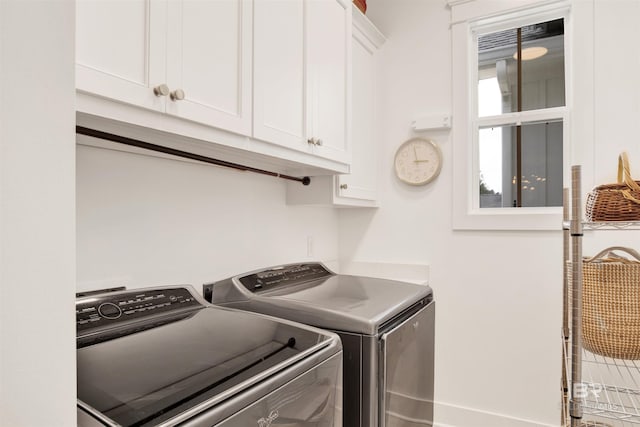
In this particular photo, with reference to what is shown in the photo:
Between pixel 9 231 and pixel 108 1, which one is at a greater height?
pixel 108 1

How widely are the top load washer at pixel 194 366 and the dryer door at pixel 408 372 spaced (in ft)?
0.83

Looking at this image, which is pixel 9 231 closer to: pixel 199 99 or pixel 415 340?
pixel 199 99

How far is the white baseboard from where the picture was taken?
2307mm

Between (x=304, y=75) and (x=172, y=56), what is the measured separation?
659 mm

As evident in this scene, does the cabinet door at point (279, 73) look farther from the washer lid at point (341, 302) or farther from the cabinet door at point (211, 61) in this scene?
the washer lid at point (341, 302)

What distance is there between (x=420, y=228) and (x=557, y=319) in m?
0.90

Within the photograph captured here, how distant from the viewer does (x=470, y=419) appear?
7.92 feet

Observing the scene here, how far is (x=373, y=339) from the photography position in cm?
122

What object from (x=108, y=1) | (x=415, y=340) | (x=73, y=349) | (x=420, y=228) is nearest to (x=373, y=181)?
(x=420, y=228)

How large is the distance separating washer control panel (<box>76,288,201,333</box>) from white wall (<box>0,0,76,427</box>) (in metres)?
0.68

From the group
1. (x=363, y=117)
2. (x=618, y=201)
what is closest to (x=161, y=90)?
(x=618, y=201)

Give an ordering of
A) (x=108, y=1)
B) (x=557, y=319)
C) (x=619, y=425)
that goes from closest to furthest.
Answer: (x=108, y=1)
(x=619, y=425)
(x=557, y=319)

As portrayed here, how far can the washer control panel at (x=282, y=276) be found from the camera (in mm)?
1582

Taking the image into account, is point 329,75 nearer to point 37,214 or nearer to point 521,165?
point 521,165
